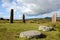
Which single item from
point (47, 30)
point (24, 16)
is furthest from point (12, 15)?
point (47, 30)

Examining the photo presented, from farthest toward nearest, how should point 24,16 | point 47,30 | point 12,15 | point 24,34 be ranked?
point 24,16, point 12,15, point 47,30, point 24,34

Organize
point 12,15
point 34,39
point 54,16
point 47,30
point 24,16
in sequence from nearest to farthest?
1. point 34,39
2. point 47,30
3. point 54,16
4. point 12,15
5. point 24,16

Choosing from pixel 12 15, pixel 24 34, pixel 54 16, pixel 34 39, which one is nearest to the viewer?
pixel 34 39

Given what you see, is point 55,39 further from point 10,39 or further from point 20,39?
point 10,39

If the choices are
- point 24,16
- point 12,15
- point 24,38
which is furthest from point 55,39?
point 24,16

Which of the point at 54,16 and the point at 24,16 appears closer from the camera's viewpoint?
the point at 54,16

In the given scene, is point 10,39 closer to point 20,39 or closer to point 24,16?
point 20,39

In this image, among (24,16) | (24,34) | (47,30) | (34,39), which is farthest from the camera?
(24,16)

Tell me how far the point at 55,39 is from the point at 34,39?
1381mm

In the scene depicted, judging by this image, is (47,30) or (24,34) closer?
(24,34)

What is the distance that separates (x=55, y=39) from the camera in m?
10.7

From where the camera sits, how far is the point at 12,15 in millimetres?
24797

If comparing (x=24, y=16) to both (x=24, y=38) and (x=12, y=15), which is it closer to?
(x=12, y=15)

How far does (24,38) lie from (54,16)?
370 inches
